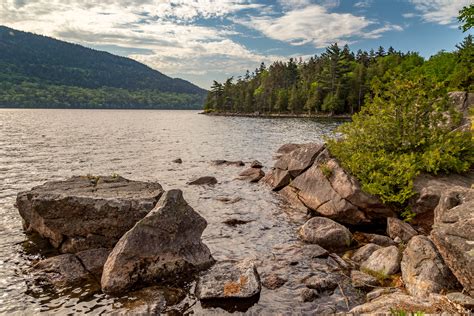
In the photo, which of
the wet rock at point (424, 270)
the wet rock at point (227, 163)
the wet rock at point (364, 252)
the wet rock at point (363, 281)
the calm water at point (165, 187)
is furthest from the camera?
the wet rock at point (227, 163)

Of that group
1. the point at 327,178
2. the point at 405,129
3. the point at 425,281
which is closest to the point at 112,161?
the point at 327,178

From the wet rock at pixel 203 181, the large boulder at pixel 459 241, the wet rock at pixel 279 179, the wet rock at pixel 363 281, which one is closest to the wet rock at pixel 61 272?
the wet rock at pixel 363 281

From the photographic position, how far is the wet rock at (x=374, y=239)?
13824 mm

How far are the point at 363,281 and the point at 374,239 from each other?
12.6 feet

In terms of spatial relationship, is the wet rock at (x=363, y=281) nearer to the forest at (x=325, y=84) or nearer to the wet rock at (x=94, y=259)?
the wet rock at (x=94, y=259)

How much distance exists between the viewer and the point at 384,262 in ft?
37.9

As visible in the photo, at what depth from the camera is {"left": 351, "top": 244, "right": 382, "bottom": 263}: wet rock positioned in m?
12.6

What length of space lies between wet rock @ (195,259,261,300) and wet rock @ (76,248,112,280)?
3.80 meters

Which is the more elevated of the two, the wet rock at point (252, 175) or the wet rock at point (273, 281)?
the wet rock at point (252, 175)

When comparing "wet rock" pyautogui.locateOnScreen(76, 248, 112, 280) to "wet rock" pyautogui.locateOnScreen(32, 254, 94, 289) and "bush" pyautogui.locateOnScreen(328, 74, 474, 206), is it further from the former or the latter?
"bush" pyautogui.locateOnScreen(328, 74, 474, 206)

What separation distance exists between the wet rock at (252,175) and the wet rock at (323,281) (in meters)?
16.4

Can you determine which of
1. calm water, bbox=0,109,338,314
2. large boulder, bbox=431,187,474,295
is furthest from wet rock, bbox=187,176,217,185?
large boulder, bbox=431,187,474,295

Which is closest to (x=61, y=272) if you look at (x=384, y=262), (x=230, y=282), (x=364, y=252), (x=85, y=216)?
(x=85, y=216)

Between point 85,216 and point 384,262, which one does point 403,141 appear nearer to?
point 384,262
